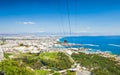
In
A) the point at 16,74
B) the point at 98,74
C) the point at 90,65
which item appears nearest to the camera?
the point at 16,74

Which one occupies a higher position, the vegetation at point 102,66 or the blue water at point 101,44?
the vegetation at point 102,66

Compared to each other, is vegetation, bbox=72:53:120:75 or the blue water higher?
vegetation, bbox=72:53:120:75

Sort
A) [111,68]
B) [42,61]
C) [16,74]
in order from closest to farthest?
[16,74] < [111,68] < [42,61]

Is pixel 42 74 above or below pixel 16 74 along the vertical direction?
below

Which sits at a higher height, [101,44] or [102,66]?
[102,66]

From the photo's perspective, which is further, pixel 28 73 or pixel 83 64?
pixel 83 64

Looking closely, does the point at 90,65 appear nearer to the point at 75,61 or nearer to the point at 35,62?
the point at 75,61

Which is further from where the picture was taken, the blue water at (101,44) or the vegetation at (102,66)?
the blue water at (101,44)

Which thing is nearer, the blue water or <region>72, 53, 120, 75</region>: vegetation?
<region>72, 53, 120, 75</region>: vegetation

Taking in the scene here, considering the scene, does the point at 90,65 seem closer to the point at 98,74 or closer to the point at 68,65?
the point at 68,65

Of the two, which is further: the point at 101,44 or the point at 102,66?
the point at 101,44

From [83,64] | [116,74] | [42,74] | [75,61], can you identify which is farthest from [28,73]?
[75,61]
